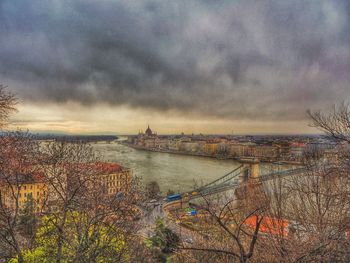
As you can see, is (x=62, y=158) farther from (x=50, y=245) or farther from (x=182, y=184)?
(x=182, y=184)

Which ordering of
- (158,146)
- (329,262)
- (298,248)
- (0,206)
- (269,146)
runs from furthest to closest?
(158,146) < (269,146) < (0,206) < (298,248) < (329,262)

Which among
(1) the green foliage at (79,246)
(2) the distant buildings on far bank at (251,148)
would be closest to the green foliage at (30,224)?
(1) the green foliage at (79,246)

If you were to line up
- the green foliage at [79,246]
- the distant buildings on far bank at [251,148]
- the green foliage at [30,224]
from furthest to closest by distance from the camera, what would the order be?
the distant buildings on far bank at [251,148]
the green foliage at [30,224]
the green foliage at [79,246]

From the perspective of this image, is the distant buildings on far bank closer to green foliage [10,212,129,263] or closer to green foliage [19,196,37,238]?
green foliage [19,196,37,238]

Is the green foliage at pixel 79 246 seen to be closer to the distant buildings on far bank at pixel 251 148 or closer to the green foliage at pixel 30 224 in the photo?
the green foliage at pixel 30 224

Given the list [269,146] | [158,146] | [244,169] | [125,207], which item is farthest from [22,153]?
[158,146]

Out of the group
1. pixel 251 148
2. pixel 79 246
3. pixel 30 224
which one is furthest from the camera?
pixel 251 148

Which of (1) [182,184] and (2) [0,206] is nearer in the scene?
(2) [0,206]

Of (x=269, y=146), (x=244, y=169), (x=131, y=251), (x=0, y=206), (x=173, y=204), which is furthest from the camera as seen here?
(x=269, y=146)

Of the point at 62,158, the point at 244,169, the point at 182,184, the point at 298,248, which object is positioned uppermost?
the point at 62,158

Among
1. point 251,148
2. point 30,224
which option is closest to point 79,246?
point 30,224

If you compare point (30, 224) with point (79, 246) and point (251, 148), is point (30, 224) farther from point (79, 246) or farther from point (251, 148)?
point (251, 148)
